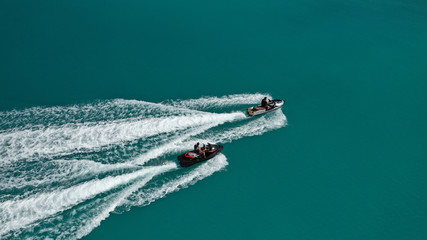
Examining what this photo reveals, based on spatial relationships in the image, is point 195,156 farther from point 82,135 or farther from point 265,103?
point 82,135

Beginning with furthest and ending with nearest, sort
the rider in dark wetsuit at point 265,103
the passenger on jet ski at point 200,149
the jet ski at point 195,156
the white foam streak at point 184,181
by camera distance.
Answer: the rider in dark wetsuit at point 265,103, the passenger on jet ski at point 200,149, the jet ski at point 195,156, the white foam streak at point 184,181

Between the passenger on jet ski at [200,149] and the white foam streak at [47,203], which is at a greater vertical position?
the passenger on jet ski at [200,149]

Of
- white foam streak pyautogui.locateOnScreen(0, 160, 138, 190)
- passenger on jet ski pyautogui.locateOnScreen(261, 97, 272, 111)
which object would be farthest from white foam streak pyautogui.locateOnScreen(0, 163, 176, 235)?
passenger on jet ski pyautogui.locateOnScreen(261, 97, 272, 111)

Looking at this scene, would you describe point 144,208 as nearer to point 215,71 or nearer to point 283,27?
point 215,71

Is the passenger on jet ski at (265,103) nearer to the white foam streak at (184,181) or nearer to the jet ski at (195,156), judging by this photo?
the jet ski at (195,156)

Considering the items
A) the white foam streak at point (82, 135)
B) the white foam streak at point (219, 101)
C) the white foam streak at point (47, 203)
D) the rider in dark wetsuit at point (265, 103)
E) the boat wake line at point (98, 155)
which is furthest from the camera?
the rider in dark wetsuit at point (265, 103)

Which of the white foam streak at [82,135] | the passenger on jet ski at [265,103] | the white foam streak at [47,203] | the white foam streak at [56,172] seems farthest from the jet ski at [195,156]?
the passenger on jet ski at [265,103]
